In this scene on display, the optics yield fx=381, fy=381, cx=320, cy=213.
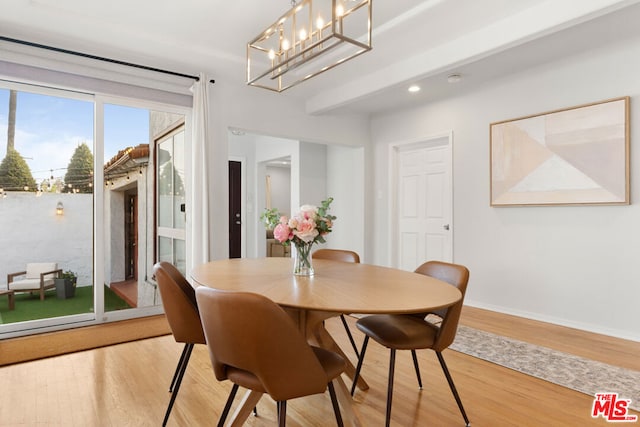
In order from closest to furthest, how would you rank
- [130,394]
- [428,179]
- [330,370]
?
[330,370], [130,394], [428,179]

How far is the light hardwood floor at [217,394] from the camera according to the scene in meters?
1.95

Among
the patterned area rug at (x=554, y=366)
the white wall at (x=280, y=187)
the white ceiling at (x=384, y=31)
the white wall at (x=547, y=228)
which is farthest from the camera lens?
the white wall at (x=280, y=187)

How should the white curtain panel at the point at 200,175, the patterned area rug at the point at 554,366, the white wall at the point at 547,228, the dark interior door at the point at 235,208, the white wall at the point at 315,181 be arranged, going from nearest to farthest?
the patterned area rug at the point at 554,366
the white wall at the point at 547,228
the white curtain panel at the point at 200,175
the white wall at the point at 315,181
the dark interior door at the point at 235,208

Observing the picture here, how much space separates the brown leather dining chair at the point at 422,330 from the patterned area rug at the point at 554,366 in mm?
821

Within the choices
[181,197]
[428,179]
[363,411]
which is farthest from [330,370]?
[428,179]

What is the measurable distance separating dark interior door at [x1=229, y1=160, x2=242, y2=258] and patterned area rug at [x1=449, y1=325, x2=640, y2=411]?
456 centimetres

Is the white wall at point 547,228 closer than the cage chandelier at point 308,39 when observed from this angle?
No

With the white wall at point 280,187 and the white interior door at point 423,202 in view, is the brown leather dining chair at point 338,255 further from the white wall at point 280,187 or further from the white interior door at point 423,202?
the white wall at point 280,187

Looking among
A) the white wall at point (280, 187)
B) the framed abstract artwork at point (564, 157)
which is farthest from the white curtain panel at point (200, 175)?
Answer: the white wall at point (280, 187)

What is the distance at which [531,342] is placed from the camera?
10.1 feet

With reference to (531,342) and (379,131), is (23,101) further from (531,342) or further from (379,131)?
(531,342)

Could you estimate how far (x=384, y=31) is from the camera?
313 cm

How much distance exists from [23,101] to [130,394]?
276cm

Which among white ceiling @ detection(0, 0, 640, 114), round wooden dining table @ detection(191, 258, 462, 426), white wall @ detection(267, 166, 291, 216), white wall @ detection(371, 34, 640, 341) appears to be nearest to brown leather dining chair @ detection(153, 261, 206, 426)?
round wooden dining table @ detection(191, 258, 462, 426)
